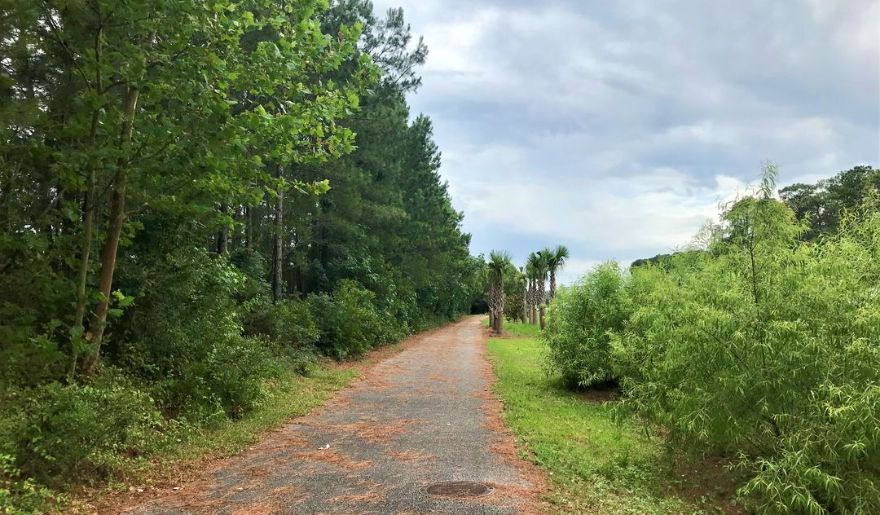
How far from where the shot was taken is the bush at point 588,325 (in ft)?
43.1

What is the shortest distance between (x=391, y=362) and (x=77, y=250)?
1372 cm

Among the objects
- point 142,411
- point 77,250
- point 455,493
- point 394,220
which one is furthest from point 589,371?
point 394,220

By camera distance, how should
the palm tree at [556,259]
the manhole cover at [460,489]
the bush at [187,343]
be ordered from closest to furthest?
the manhole cover at [460,489] < the bush at [187,343] < the palm tree at [556,259]

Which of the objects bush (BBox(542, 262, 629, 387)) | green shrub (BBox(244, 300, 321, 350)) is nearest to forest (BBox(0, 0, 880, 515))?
bush (BBox(542, 262, 629, 387))

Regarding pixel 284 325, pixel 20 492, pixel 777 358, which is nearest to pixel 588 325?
pixel 777 358

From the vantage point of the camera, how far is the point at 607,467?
7000mm

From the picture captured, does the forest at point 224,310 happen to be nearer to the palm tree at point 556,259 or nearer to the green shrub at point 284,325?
the green shrub at point 284,325

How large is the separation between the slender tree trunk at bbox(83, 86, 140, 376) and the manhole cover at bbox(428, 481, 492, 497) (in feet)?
14.7

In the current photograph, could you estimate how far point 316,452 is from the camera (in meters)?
7.51

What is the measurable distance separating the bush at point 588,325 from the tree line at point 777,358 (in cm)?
570

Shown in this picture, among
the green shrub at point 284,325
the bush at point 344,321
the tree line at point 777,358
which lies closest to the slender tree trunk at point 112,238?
the tree line at point 777,358

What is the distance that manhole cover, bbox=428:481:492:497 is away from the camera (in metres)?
5.69

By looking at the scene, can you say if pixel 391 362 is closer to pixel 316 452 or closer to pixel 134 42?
pixel 316 452

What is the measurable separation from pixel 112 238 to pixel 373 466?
4.43 metres
